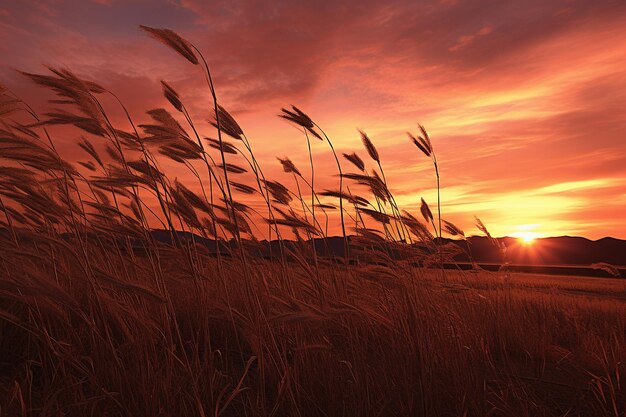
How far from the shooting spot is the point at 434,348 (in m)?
2.11

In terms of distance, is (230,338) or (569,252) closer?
(230,338)

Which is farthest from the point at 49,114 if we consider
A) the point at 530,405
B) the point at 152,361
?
the point at 530,405

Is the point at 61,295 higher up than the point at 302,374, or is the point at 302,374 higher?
the point at 61,295

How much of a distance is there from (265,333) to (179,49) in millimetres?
1372

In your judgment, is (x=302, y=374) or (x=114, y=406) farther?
(x=302, y=374)

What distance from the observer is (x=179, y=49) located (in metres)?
2.00

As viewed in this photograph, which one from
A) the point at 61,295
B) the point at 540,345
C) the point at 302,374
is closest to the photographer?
the point at 61,295

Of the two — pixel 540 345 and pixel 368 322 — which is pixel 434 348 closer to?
pixel 368 322

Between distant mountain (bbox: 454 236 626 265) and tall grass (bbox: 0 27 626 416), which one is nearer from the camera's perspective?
tall grass (bbox: 0 27 626 416)

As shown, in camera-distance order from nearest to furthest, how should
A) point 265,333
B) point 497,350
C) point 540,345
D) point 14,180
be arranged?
point 14,180
point 265,333
point 540,345
point 497,350

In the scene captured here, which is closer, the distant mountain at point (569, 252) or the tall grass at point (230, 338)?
the tall grass at point (230, 338)

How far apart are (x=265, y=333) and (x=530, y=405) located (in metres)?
1.21

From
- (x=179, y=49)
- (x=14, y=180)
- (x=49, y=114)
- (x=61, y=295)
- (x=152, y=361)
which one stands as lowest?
(x=152, y=361)

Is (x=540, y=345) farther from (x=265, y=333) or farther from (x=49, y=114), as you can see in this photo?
(x=49, y=114)
